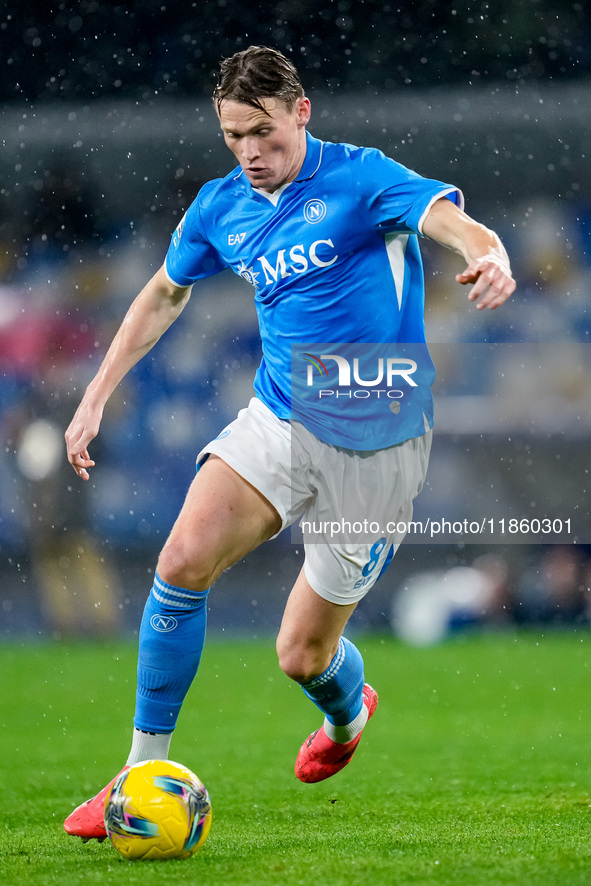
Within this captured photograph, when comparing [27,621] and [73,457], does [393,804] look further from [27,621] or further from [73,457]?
[27,621]

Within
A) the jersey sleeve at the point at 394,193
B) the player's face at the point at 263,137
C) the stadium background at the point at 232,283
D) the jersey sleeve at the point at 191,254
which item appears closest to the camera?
the jersey sleeve at the point at 394,193

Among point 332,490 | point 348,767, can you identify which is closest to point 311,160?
point 332,490

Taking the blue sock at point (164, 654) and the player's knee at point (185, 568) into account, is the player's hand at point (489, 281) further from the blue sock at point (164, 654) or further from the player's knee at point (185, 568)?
the blue sock at point (164, 654)

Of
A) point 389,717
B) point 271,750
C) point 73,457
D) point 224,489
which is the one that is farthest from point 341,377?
point 389,717

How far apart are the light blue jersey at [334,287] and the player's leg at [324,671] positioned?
1.56 feet

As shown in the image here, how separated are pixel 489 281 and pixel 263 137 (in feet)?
3.00

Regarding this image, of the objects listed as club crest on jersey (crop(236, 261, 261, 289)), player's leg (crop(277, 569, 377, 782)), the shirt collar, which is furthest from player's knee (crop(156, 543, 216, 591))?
the shirt collar

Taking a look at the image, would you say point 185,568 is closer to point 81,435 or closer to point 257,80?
point 81,435

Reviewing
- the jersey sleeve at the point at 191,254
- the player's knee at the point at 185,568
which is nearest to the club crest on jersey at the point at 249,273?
the jersey sleeve at the point at 191,254

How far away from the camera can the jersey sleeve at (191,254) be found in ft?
11.1

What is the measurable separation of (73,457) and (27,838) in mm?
1034

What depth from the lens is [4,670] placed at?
7.23m

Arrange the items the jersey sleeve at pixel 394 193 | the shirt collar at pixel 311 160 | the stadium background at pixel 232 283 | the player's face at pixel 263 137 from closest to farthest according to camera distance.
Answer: the jersey sleeve at pixel 394 193
the player's face at pixel 263 137
the shirt collar at pixel 311 160
the stadium background at pixel 232 283

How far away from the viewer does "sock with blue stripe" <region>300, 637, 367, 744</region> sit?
3414mm
